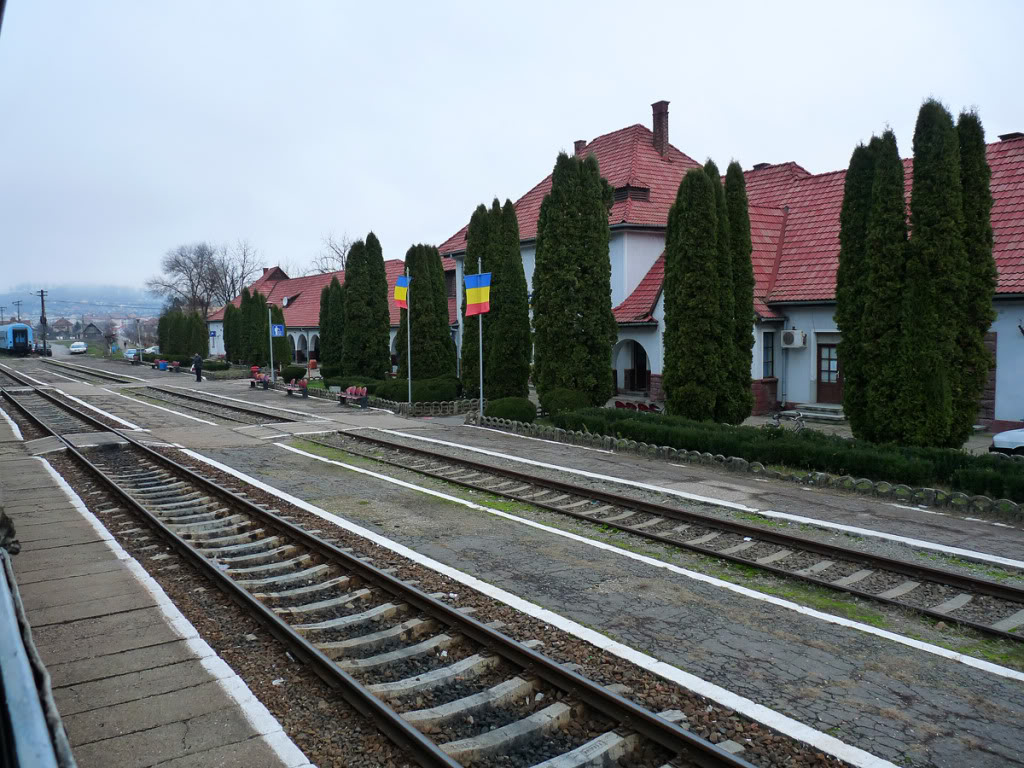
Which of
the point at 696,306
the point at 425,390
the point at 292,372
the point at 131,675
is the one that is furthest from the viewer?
the point at 292,372

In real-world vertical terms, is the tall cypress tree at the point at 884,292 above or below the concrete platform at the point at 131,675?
above

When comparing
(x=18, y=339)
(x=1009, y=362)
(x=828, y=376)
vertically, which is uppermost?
(x=18, y=339)

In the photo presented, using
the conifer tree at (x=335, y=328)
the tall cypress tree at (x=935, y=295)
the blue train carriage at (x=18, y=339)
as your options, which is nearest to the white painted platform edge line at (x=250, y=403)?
the conifer tree at (x=335, y=328)

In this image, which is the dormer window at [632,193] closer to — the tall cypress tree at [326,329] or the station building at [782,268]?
the station building at [782,268]

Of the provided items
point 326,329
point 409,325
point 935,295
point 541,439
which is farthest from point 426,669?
point 326,329

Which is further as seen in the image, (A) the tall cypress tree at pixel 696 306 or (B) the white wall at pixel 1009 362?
(B) the white wall at pixel 1009 362

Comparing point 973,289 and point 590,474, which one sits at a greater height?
point 973,289

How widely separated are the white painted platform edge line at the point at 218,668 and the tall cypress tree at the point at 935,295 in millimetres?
14049

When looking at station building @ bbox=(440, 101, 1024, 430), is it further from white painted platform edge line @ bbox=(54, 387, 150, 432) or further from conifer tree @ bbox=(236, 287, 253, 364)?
conifer tree @ bbox=(236, 287, 253, 364)

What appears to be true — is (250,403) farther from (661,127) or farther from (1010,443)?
(1010,443)

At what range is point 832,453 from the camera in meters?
14.5

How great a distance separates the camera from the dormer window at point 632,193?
32.5 metres

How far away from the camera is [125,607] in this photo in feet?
25.1

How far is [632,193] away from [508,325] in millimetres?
10384
